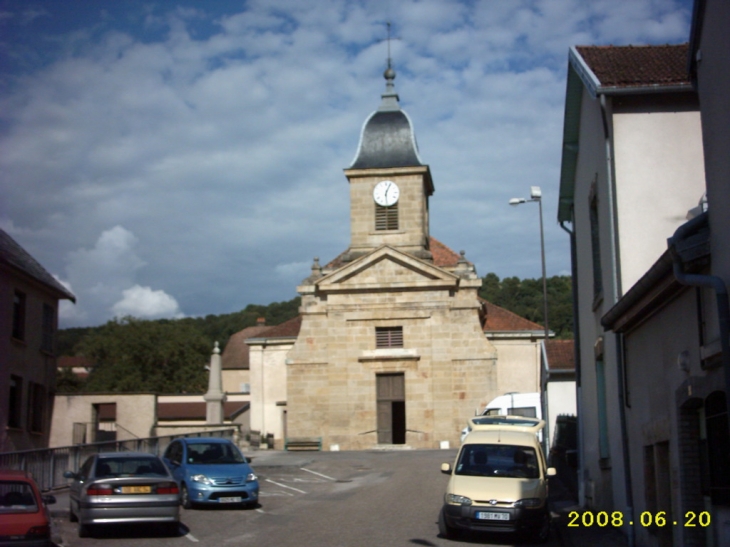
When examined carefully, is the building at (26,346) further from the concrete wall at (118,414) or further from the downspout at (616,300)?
the downspout at (616,300)

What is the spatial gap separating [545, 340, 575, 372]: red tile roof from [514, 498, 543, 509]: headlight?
13.9 metres

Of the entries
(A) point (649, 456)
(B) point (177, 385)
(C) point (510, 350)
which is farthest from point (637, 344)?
(B) point (177, 385)

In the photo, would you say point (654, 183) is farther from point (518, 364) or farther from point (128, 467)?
point (518, 364)

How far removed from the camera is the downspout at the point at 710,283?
840 centimetres

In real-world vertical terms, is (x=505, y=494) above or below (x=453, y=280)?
below

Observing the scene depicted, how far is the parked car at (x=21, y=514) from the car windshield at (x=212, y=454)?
745 cm

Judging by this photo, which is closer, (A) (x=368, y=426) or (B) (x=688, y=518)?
(B) (x=688, y=518)

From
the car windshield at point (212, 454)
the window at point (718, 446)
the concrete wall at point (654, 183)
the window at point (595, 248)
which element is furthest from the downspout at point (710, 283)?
the car windshield at point (212, 454)

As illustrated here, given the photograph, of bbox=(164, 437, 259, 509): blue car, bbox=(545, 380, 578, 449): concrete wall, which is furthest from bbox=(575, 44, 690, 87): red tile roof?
bbox=(545, 380, 578, 449): concrete wall

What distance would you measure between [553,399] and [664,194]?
16.3 meters

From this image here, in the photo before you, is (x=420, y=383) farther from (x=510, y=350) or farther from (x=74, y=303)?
(x=74, y=303)

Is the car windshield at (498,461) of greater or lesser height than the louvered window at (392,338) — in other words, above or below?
below

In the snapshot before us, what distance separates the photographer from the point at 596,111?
1587 cm

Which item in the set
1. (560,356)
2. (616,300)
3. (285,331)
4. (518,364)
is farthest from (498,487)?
(285,331)
